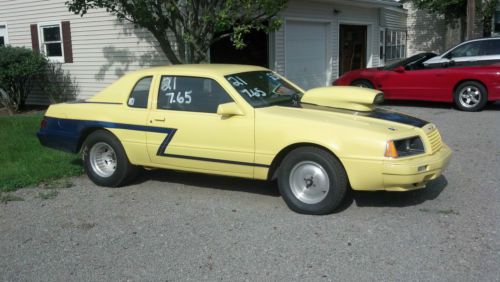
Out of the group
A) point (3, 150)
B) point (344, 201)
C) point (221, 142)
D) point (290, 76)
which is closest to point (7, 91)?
point (3, 150)

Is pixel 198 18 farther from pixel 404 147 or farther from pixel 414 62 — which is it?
pixel 414 62

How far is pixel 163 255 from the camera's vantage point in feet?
14.0

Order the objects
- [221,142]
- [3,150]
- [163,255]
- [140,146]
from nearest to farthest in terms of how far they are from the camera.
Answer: [163,255] < [221,142] < [140,146] < [3,150]

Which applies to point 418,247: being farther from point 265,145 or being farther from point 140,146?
point 140,146

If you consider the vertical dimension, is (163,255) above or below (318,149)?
below

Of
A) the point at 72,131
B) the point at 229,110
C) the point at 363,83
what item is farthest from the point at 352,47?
the point at 229,110

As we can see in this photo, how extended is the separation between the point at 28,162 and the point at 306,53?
9380mm

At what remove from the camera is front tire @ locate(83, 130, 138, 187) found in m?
6.23

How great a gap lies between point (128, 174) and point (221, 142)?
4.72 feet

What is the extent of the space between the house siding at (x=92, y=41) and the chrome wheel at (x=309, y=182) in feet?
25.7

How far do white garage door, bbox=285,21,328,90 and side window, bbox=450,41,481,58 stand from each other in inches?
158

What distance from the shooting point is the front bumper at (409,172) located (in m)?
4.77

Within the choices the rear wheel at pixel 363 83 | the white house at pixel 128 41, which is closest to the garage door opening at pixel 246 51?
the white house at pixel 128 41

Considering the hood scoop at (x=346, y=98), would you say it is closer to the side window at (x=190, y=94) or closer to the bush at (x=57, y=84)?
the side window at (x=190, y=94)
